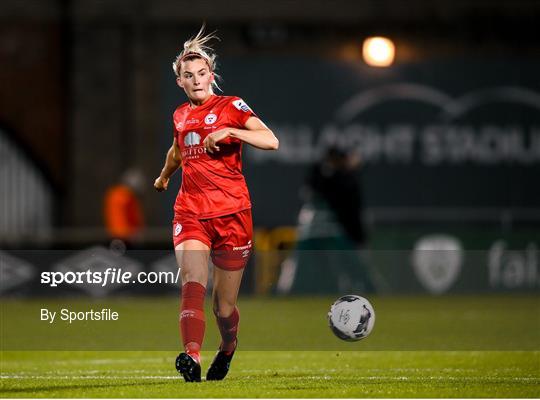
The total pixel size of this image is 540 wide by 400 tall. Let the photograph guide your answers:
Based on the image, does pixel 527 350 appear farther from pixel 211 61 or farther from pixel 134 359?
pixel 211 61

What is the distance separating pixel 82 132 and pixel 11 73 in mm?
1650

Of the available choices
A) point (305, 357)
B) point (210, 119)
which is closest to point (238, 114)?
point (210, 119)

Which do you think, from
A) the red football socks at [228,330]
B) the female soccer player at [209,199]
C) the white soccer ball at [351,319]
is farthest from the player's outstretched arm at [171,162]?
the white soccer ball at [351,319]

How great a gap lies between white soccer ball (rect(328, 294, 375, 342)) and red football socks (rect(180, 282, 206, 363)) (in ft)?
4.58

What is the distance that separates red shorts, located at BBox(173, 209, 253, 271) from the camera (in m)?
10.1

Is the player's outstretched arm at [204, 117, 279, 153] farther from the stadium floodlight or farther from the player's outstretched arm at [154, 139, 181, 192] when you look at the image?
the stadium floodlight

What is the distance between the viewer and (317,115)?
2672 cm

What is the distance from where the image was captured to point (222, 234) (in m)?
10.2

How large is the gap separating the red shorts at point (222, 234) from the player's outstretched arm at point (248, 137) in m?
0.55

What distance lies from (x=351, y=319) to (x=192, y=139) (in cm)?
192

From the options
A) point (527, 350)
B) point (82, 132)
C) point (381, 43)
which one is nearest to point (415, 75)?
point (381, 43)

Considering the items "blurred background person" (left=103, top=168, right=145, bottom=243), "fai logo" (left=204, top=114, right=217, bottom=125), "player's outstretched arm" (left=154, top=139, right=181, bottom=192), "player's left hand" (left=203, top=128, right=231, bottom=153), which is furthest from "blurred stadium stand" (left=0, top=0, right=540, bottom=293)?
"player's left hand" (left=203, top=128, right=231, bottom=153)

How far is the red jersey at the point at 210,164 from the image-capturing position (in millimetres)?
10148

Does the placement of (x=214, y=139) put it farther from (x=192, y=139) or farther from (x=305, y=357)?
(x=305, y=357)
